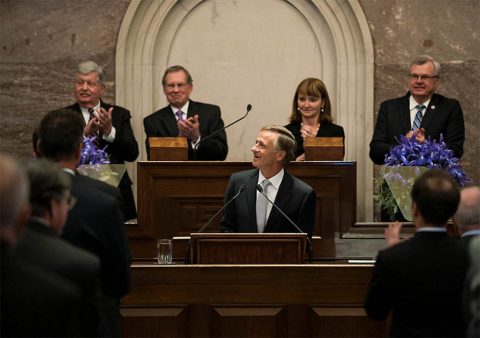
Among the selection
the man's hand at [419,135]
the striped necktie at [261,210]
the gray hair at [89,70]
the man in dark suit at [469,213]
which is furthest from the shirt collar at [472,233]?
the gray hair at [89,70]

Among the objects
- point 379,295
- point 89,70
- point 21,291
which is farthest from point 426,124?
point 21,291

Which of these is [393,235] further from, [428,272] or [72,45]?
[72,45]

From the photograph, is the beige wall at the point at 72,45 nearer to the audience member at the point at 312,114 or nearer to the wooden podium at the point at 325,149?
the audience member at the point at 312,114

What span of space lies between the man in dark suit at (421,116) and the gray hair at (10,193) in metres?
5.31

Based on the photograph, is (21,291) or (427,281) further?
(427,281)

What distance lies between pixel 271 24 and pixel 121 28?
1397mm

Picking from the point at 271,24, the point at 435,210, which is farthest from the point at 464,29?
the point at 435,210

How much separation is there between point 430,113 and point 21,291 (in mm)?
5683

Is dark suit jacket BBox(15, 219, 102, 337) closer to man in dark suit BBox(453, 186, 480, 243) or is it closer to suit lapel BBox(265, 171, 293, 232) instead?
man in dark suit BBox(453, 186, 480, 243)

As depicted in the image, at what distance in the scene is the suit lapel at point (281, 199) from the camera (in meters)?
7.14

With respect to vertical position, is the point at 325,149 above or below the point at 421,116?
below

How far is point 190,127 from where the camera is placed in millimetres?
8297

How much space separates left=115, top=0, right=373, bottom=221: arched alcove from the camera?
10266mm

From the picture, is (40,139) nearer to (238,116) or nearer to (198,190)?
(198,190)
